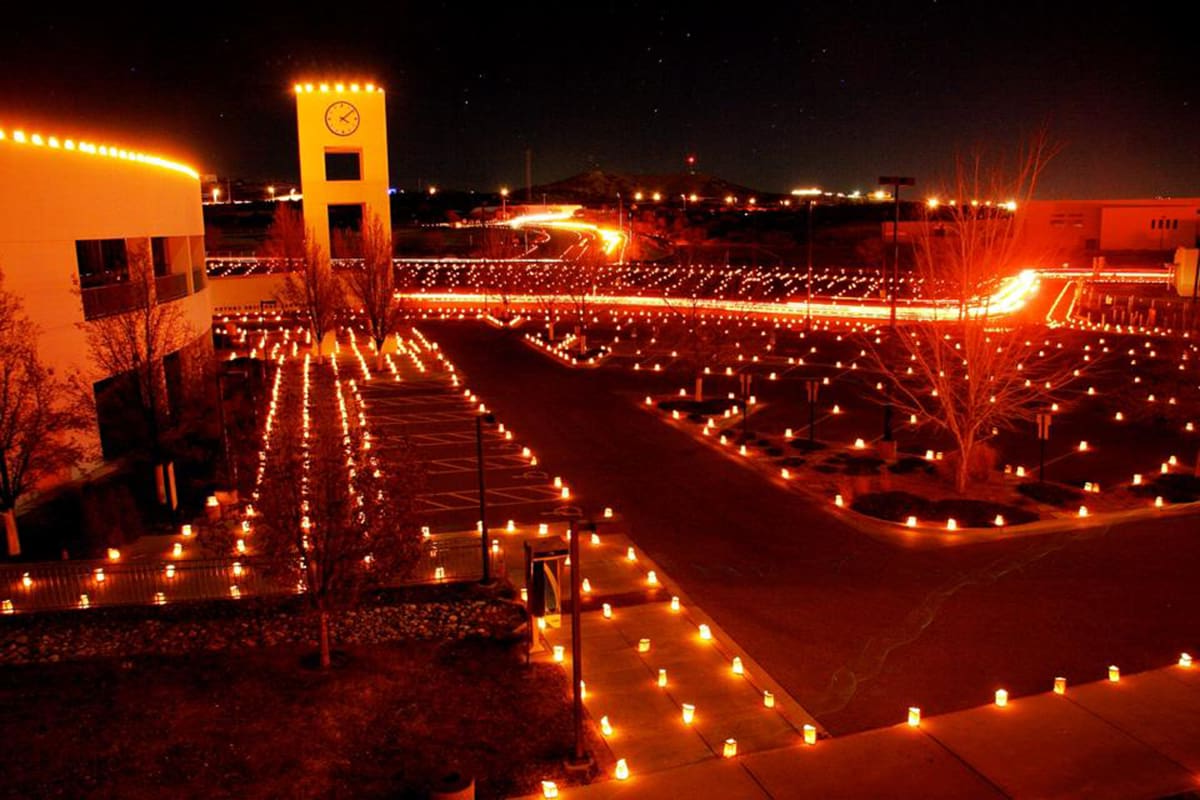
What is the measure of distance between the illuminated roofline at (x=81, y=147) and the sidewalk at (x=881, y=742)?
14918 millimetres

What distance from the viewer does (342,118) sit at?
119ft

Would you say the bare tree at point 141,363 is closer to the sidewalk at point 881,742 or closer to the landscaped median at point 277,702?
the landscaped median at point 277,702

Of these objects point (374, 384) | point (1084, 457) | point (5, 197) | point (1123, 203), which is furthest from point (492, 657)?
point (1123, 203)

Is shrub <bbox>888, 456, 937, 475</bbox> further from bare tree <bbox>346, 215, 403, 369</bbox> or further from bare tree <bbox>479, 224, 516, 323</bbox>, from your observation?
bare tree <bbox>479, 224, 516, 323</bbox>

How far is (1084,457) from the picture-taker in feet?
65.5

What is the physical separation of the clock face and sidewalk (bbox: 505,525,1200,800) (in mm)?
30364

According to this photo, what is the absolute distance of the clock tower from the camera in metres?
36.1

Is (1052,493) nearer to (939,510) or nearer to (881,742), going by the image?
(939,510)

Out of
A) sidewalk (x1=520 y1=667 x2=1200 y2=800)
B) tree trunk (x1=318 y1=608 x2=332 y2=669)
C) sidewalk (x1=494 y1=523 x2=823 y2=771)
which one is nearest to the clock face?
sidewalk (x1=494 y1=523 x2=823 y2=771)

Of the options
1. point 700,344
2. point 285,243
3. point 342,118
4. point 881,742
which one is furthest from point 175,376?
point 285,243

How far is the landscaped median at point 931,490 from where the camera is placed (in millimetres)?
15852

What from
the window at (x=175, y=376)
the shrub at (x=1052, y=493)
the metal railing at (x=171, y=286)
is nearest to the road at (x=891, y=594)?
the shrub at (x=1052, y=493)

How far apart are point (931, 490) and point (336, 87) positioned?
94.6ft

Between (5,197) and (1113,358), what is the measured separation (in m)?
33.0
